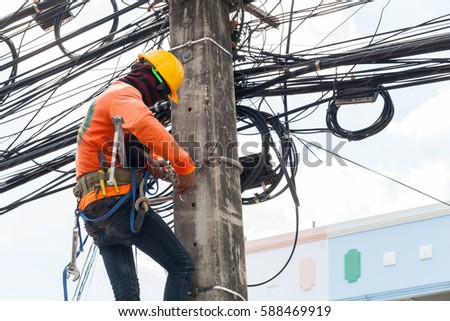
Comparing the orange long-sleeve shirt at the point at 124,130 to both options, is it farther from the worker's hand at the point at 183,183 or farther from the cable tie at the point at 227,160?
the cable tie at the point at 227,160

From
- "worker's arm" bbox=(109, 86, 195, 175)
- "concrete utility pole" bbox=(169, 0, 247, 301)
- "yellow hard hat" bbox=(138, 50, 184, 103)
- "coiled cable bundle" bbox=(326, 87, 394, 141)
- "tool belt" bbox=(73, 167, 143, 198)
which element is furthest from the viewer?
"coiled cable bundle" bbox=(326, 87, 394, 141)

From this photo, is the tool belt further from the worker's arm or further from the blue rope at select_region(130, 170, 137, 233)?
the worker's arm

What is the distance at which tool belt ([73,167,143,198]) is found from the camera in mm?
4973

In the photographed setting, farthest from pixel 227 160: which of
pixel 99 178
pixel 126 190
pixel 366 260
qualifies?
pixel 366 260

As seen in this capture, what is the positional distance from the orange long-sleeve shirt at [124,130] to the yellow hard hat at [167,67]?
285 millimetres

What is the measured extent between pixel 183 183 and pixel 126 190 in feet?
1.20

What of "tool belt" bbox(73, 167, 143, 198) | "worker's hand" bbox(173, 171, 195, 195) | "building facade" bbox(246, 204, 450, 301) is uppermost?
"building facade" bbox(246, 204, 450, 301)

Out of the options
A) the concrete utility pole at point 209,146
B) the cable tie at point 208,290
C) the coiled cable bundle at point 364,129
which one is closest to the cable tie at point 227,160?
the concrete utility pole at point 209,146

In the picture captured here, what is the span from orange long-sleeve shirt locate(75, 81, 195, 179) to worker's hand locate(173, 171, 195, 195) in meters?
0.04

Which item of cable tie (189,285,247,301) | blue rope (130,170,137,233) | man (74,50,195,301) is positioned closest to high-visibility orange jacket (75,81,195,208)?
man (74,50,195,301)

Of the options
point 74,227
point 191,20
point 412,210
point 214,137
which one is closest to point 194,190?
point 214,137

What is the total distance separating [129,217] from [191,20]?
1.64 meters

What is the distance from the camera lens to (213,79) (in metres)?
5.68

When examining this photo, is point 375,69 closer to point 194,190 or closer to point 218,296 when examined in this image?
point 194,190
